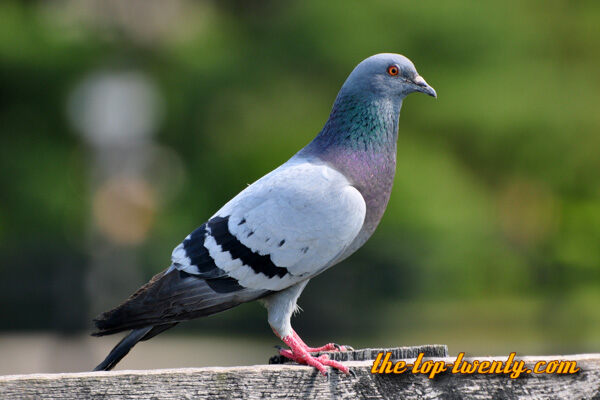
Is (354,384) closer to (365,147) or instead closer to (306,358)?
(306,358)

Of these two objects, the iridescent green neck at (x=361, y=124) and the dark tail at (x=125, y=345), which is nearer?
the dark tail at (x=125, y=345)

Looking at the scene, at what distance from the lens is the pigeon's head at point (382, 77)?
3.90 m

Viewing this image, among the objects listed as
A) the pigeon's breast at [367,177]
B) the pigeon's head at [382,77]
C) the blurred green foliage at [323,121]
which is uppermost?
the pigeon's head at [382,77]

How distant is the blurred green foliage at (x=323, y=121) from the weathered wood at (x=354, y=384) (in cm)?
1129

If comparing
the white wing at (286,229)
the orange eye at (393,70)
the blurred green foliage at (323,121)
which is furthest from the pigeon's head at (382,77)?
the blurred green foliage at (323,121)

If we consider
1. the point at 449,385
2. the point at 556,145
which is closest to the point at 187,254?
the point at 449,385

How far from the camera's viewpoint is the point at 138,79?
1608cm

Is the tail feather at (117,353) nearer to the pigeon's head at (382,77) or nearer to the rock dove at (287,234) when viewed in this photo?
the rock dove at (287,234)

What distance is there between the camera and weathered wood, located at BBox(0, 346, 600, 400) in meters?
2.57

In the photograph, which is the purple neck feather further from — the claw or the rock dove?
the claw

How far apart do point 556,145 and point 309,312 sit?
575 centimetres

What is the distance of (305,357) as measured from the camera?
10.4 feet

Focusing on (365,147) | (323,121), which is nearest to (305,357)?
(365,147)

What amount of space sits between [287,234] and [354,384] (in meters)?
0.95
